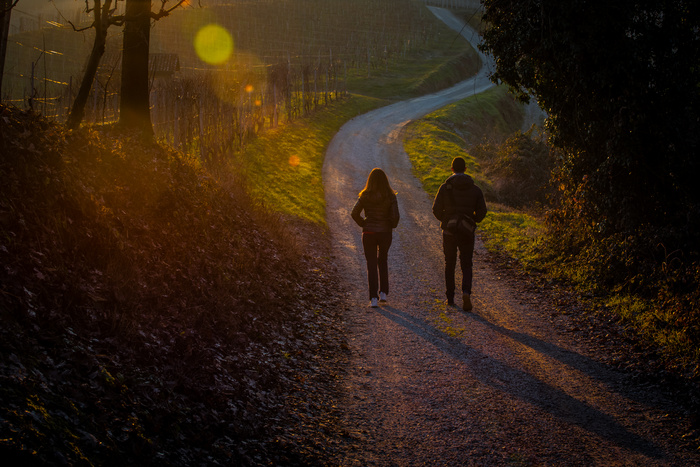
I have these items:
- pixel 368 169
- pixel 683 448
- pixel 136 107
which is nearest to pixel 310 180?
pixel 368 169

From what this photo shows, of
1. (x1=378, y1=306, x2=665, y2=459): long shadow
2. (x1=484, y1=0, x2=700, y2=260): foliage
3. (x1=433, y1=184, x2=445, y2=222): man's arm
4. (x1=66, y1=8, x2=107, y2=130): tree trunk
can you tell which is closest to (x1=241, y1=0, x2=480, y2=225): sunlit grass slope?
(x1=484, y1=0, x2=700, y2=260): foliage

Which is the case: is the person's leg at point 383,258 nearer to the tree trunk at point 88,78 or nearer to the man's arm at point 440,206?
the man's arm at point 440,206

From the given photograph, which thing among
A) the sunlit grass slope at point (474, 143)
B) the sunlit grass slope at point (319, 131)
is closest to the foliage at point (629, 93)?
the sunlit grass slope at point (319, 131)

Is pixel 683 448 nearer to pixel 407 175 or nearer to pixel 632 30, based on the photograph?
pixel 632 30

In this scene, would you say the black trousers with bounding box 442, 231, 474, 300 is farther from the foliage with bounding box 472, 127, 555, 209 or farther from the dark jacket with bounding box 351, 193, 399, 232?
the foliage with bounding box 472, 127, 555, 209

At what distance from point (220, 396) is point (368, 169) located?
20.4m

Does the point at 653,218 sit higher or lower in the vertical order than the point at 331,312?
higher

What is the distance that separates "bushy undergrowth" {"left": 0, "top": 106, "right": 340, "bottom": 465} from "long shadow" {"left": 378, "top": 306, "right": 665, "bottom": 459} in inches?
83.4

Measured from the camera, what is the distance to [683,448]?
5039 mm

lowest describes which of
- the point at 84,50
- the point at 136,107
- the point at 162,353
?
the point at 162,353

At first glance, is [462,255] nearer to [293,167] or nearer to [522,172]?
[293,167]

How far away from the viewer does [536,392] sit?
20.3 feet

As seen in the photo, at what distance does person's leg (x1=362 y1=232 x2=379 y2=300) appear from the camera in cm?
952

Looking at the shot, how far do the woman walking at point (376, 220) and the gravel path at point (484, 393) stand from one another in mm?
508
